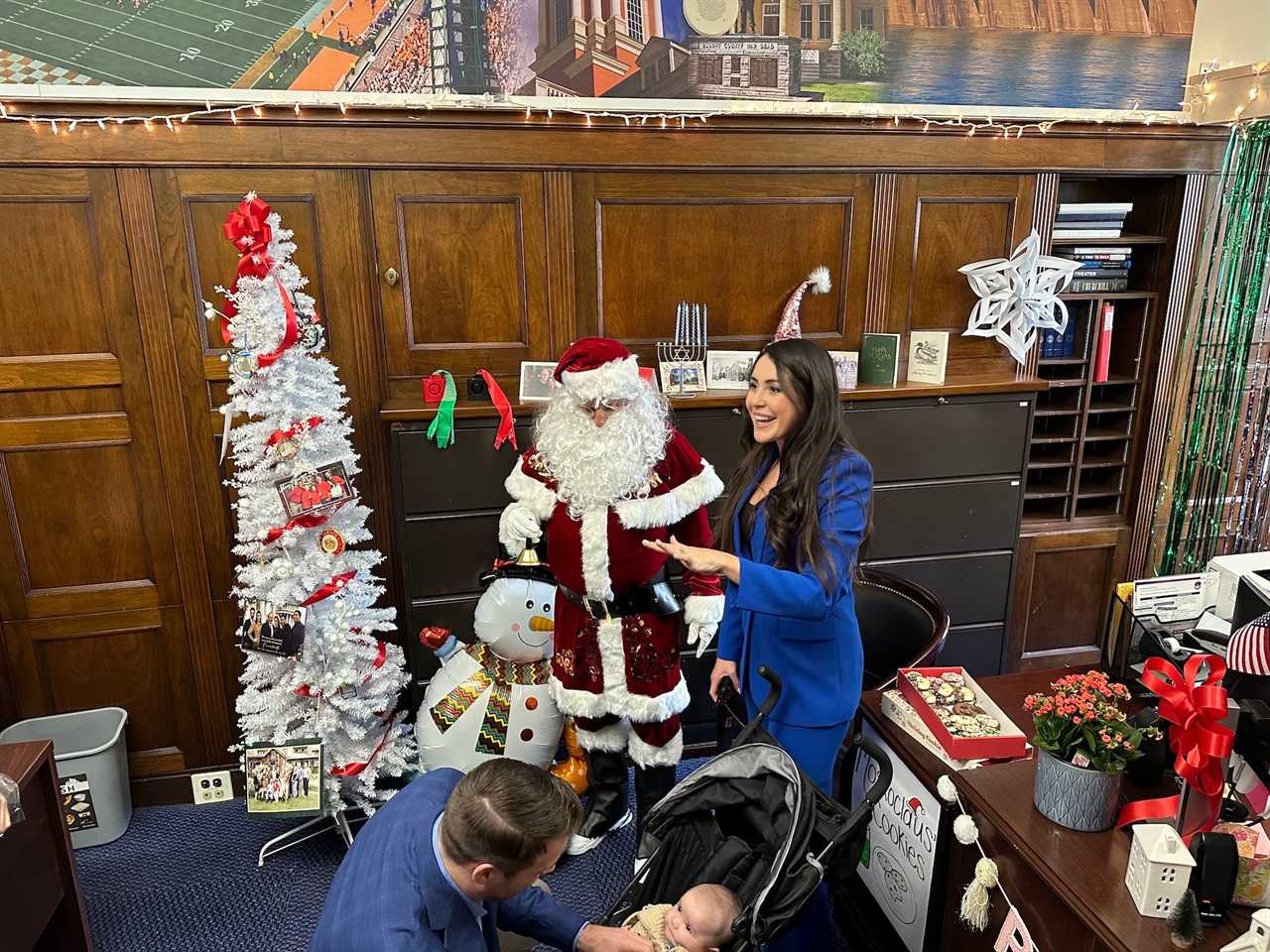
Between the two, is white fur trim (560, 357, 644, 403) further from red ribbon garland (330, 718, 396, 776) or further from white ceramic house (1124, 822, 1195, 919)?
white ceramic house (1124, 822, 1195, 919)

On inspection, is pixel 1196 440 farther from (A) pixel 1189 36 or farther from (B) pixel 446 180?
(B) pixel 446 180

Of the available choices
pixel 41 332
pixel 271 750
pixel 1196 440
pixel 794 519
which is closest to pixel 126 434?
pixel 41 332


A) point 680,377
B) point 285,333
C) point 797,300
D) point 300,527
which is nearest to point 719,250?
point 797,300

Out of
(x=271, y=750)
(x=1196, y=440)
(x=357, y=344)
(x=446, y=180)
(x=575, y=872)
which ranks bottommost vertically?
(x=575, y=872)

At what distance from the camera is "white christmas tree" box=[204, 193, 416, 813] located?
8.43 ft

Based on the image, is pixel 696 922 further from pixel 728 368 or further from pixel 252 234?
pixel 252 234

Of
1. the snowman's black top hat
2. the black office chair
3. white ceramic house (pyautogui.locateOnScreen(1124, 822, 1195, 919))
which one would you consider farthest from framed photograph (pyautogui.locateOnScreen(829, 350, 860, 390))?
white ceramic house (pyautogui.locateOnScreen(1124, 822, 1195, 919))

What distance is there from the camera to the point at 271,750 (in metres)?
2.76

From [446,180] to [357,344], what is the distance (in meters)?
0.65

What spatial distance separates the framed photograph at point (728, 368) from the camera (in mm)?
3195

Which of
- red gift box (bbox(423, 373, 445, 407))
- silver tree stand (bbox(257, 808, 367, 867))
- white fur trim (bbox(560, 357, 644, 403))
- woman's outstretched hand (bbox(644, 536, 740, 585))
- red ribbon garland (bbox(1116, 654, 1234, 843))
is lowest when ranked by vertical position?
silver tree stand (bbox(257, 808, 367, 867))

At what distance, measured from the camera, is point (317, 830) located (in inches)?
119

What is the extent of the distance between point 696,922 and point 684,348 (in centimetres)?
199

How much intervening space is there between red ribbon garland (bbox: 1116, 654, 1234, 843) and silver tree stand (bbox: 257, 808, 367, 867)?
2.46 m
